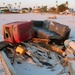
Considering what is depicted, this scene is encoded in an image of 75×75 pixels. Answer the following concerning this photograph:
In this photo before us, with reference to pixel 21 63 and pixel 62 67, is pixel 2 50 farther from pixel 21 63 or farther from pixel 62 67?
pixel 62 67

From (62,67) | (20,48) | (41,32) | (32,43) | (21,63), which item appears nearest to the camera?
(62,67)

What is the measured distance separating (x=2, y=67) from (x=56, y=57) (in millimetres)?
1901

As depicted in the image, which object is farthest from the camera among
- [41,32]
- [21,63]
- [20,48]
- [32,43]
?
Result: [41,32]

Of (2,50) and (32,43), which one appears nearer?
(2,50)

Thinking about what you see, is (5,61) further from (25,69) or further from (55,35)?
(55,35)

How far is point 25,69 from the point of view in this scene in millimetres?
6203

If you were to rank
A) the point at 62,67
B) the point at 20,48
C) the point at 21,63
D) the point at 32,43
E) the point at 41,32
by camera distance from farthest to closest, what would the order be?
the point at 41,32 < the point at 32,43 < the point at 20,48 < the point at 21,63 < the point at 62,67

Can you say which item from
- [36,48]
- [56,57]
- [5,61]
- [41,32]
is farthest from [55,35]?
[5,61]

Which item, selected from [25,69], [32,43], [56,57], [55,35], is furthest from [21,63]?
[55,35]

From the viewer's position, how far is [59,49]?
303 inches

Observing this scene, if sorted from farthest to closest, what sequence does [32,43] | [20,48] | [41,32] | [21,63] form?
1. [41,32]
2. [32,43]
3. [20,48]
4. [21,63]

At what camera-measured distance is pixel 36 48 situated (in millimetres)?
7840

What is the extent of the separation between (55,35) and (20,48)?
1.93 m

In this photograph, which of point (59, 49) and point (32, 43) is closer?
point (59, 49)
